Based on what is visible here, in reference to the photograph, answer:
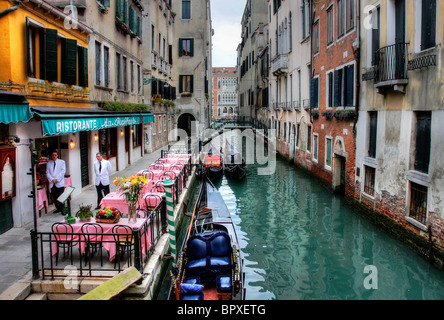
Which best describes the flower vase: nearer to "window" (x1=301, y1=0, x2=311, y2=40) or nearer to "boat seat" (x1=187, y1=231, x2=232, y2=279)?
"boat seat" (x1=187, y1=231, x2=232, y2=279)

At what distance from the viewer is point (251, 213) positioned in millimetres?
12797

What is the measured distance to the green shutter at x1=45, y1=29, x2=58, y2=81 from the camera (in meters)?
8.34

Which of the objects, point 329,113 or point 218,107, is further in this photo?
point 218,107

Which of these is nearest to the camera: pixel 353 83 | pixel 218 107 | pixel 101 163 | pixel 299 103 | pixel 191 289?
pixel 191 289

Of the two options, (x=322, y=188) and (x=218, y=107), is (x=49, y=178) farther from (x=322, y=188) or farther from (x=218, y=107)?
(x=218, y=107)

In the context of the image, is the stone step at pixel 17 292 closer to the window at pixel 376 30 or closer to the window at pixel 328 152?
the window at pixel 376 30

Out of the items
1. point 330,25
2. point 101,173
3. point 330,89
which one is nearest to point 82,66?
point 101,173

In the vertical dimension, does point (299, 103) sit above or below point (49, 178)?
above

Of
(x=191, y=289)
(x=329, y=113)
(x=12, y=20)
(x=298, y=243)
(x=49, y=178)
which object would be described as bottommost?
(x=298, y=243)

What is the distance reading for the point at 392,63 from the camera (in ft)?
29.3

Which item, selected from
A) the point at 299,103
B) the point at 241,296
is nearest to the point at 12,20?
the point at 241,296

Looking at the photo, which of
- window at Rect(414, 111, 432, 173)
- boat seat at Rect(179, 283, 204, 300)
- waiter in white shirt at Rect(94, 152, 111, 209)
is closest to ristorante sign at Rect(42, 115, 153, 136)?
waiter in white shirt at Rect(94, 152, 111, 209)

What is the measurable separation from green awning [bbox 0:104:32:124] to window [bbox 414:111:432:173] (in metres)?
7.61

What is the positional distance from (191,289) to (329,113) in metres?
11.0
